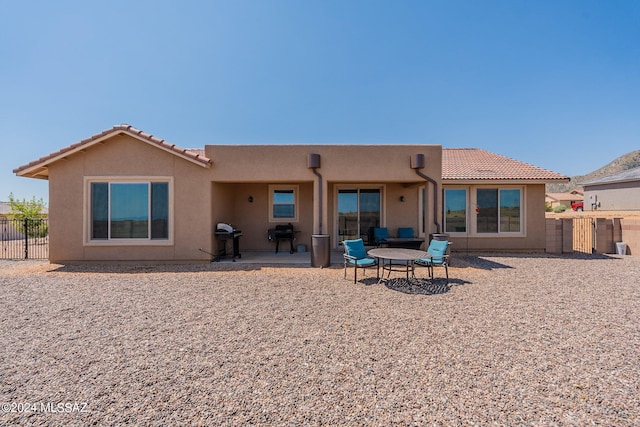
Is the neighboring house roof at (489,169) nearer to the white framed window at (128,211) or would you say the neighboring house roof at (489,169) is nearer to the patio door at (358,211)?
the patio door at (358,211)

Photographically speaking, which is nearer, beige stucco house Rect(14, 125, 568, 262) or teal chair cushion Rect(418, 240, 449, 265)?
teal chair cushion Rect(418, 240, 449, 265)

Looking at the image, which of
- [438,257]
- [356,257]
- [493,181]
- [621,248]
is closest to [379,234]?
[438,257]

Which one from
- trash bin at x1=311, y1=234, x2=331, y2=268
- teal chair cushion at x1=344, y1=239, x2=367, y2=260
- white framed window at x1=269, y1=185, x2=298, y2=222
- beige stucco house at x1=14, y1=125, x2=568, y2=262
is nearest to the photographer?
teal chair cushion at x1=344, y1=239, x2=367, y2=260

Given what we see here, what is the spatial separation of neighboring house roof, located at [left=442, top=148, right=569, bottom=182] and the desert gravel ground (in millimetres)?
6016

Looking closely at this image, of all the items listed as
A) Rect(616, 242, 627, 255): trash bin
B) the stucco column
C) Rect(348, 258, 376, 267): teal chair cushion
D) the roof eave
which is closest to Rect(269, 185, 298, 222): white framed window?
the stucco column

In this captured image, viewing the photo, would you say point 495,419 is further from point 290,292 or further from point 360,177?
point 360,177

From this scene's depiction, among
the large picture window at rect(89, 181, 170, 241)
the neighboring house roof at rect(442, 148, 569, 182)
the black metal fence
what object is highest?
the neighboring house roof at rect(442, 148, 569, 182)

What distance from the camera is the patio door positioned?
12.8 meters

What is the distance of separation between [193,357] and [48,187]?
984cm

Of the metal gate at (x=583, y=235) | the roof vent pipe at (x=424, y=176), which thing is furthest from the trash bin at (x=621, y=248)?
the roof vent pipe at (x=424, y=176)

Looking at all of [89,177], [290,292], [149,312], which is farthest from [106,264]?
[290,292]

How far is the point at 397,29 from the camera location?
1204 cm

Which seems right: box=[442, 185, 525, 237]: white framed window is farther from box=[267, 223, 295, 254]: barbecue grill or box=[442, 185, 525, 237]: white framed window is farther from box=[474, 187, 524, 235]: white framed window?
box=[267, 223, 295, 254]: barbecue grill

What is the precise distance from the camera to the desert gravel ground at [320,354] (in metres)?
2.66
